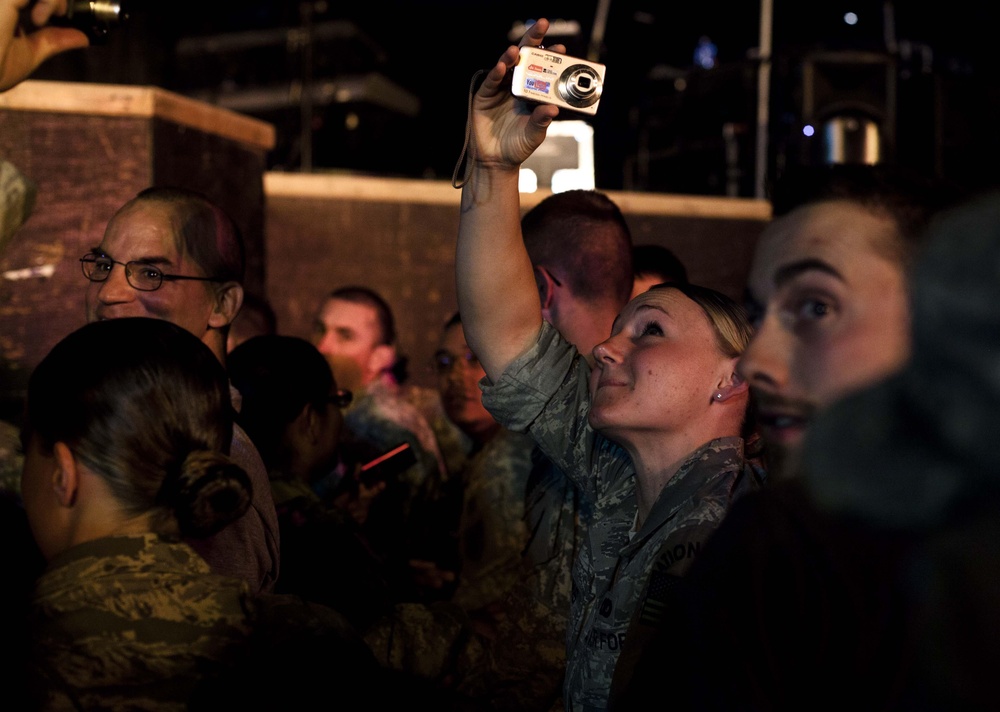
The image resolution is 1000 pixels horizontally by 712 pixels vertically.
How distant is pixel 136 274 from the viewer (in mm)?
2434

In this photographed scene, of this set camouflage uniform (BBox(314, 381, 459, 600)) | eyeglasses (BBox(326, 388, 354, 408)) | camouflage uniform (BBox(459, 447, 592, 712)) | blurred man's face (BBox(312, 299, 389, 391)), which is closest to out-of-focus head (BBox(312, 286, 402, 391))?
blurred man's face (BBox(312, 299, 389, 391))

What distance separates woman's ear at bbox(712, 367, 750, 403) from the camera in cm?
197

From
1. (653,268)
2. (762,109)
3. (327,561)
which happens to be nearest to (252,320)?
(653,268)

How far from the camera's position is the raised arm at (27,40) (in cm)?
209

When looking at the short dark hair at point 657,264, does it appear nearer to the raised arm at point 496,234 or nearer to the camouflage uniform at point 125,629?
the raised arm at point 496,234

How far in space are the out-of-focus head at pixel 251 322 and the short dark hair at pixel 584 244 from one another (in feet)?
4.28

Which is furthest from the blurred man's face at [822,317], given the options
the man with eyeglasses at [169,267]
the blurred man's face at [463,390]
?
the blurred man's face at [463,390]

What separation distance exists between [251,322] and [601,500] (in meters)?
2.10

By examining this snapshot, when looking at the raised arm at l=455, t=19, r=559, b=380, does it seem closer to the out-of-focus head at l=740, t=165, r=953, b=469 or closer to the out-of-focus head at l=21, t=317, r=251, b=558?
the out-of-focus head at l=21, t=317, r=251, b=558

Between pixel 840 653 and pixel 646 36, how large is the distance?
7993 millimetres

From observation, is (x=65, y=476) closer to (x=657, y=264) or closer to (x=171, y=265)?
(x=171, y=265)

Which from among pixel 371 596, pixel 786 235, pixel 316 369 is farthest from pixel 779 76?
pixel 786 235

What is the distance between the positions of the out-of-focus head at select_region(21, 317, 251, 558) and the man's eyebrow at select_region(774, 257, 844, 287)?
0.82 m

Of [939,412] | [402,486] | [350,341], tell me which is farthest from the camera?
[350,341]
